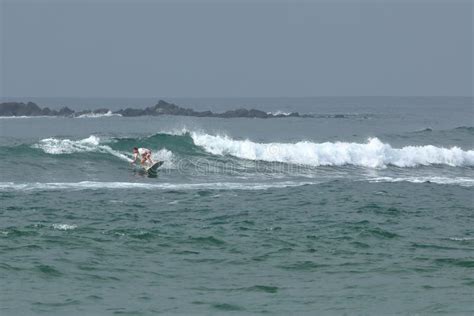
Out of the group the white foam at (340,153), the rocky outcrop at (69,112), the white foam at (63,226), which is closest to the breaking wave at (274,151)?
the white foam at (340,153)

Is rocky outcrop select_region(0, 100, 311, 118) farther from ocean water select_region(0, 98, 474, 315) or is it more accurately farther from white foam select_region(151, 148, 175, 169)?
ocean water select_region(0, 98, 474, 315)

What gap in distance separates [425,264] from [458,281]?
141cm

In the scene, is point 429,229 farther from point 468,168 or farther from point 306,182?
point 468,168

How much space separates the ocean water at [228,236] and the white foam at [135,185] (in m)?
0.07

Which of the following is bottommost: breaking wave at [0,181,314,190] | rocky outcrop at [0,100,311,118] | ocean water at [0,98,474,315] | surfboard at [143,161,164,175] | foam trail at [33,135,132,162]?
ocean water at [0,98,474,315]

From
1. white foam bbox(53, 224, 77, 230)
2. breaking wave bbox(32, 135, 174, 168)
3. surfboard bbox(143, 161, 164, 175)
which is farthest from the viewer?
breaking wave bbox(32, 135, 174, 168)

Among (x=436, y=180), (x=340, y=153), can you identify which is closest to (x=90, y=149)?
(x=340, y=153)

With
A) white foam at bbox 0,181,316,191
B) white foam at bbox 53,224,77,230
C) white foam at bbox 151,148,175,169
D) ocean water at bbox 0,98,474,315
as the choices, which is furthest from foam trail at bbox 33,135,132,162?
white foam at bbox 53,224,77,230

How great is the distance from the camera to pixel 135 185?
3094 centimetres

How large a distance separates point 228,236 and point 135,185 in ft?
36.3

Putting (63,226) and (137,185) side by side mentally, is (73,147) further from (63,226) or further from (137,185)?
(63,226)

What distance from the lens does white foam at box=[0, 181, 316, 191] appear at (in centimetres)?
2955

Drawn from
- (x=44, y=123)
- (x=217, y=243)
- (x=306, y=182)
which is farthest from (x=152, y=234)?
(x=44, y=123)

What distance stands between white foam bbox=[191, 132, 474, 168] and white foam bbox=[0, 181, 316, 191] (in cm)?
983
